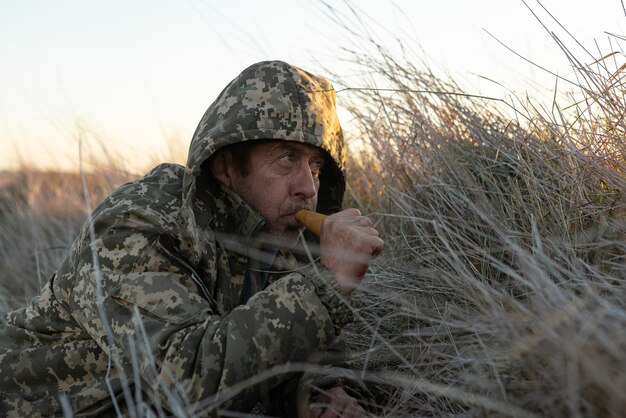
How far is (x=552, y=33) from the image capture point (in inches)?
106

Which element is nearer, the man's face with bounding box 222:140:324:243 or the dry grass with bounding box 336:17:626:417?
the dry grass with bounding box 336:17:626:417

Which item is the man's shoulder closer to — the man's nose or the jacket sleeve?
the jacket sleeve

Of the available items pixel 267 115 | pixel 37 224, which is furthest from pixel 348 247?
pixel 37 224

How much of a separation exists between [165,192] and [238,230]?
33 cm

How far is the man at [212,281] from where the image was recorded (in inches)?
86.7

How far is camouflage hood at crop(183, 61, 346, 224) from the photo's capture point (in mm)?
2768

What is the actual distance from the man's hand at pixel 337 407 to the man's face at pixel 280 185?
63 cm

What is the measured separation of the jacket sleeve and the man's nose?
1.71 feet

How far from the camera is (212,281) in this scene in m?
2.67

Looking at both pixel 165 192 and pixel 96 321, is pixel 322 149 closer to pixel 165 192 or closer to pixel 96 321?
pixel 165 192

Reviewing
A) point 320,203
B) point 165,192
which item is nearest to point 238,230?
point 165,192

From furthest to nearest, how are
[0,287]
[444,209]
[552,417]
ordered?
[0,287] → [444,209] → [552,417]

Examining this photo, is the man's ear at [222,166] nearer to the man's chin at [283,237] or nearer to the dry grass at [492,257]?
the man's chin at [283,237]

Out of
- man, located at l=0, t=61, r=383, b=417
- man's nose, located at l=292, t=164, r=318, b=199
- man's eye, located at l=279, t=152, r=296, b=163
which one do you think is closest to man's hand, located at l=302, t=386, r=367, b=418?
man, located at l=0, t=61, r=383, b=417
